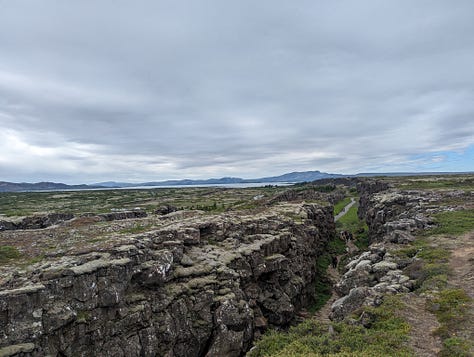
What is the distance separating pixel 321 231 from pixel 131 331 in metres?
46.5

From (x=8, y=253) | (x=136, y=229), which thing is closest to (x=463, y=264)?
(x=136, y=229)

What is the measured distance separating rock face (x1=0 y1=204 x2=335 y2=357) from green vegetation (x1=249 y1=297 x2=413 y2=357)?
7.53 meters

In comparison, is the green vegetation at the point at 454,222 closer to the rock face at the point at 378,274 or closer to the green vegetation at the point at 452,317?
the rock face at the point at 378,274

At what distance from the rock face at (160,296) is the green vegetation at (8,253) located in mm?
4420

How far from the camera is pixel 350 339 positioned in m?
17.7

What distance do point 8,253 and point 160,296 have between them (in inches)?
511

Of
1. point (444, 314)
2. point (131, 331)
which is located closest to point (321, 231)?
point (444, 314)

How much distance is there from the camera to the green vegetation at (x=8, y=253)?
24.2 meters

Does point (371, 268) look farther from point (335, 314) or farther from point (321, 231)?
point (321, 231)

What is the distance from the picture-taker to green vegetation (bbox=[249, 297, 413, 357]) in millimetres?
16578

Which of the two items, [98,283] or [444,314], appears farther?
[98,283]

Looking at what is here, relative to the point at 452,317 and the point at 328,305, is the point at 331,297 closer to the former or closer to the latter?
the point at 328,305

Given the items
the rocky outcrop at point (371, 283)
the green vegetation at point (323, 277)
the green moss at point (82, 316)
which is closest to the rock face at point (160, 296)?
the green moss at point (82, 316)

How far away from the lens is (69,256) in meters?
24.1
